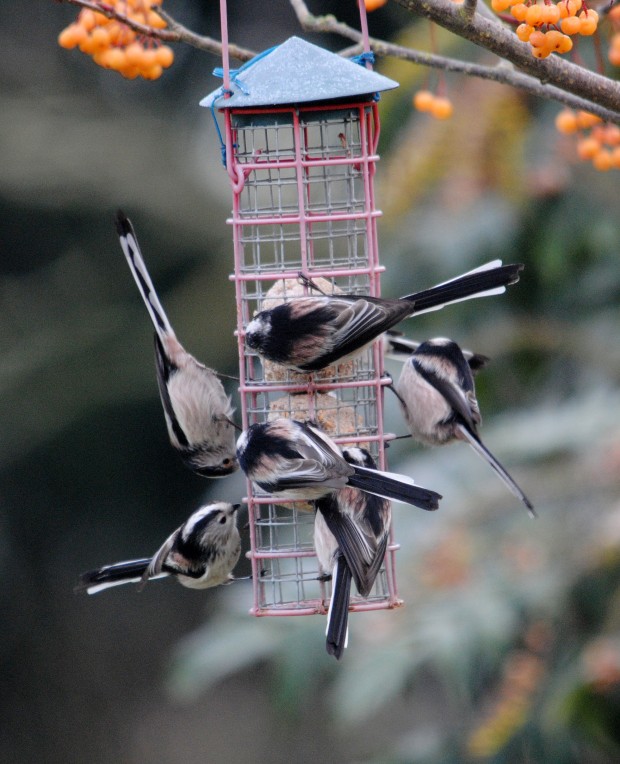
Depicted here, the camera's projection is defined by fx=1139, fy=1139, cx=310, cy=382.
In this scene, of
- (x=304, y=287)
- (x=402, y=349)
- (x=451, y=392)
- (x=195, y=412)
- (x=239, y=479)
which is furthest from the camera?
(x=239, y=479)

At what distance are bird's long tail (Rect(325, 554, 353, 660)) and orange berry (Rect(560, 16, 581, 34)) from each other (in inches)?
56.7

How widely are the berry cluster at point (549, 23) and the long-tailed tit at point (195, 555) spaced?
5.42 feet

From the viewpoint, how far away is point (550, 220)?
4.83 metres

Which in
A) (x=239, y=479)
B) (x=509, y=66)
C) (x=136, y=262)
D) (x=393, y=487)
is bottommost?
(x=239, y=479)

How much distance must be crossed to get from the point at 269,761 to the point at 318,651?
6063 millimetres

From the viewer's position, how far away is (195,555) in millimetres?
3377

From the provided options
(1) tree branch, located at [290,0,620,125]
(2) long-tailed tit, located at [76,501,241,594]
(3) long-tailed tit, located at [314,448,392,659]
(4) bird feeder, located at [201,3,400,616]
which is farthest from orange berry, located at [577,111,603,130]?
(2) long-tailed tit, located at [76,501,241,594]

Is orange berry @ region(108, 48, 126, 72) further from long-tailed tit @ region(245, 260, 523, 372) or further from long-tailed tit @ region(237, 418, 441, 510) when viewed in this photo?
long-tailed tit @ region(237, 418, 441, 510)

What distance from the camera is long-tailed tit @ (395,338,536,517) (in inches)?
138

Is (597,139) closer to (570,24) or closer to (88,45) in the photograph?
(570,24)

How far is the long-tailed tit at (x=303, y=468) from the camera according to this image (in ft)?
9.50

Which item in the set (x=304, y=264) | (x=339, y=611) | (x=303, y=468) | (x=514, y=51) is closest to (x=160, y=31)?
(x=304, y=264)

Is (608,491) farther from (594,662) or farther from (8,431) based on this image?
(8,431)

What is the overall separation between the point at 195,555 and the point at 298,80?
1400 mm
